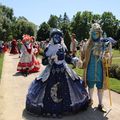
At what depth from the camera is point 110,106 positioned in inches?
399

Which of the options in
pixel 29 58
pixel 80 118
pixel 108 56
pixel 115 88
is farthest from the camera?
pixel 29 58

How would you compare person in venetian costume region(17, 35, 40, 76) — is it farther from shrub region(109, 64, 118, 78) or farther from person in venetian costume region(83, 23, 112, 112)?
person in venetian costume region(83, 23, 112, 112)

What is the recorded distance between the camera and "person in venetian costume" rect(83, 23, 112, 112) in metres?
9.60

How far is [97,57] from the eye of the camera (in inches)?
380

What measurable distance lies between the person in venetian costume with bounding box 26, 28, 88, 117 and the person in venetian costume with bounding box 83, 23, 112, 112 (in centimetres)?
38

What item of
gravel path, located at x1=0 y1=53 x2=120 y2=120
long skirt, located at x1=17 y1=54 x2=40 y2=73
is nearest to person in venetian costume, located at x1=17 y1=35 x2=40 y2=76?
long skirt, located at x1=17 y1=54 x2=40 y2=73

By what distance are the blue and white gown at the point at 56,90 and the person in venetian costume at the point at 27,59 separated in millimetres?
8574

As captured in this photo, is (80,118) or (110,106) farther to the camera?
(110,106)

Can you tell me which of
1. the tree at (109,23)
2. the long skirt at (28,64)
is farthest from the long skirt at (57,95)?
the tree at (109,23)

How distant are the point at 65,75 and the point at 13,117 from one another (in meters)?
1.50

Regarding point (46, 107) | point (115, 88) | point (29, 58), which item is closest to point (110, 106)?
point (46, 107)

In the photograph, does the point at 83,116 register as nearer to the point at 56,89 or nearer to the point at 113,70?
the point at 56,89

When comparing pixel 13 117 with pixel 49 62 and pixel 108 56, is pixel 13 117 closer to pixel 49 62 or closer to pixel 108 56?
pixel 49 62

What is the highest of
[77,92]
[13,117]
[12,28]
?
[12,28]
